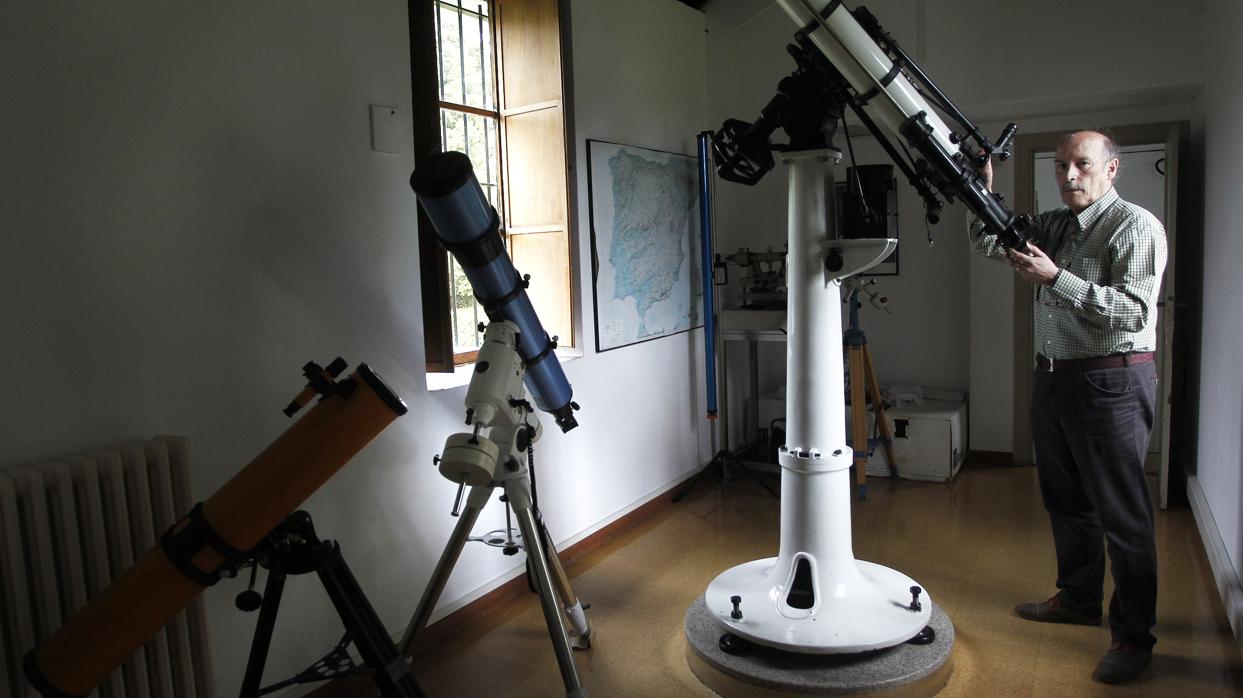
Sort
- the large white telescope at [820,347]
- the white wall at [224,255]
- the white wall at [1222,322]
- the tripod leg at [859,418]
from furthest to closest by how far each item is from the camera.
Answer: the tripod leg at [859,418], the white wall at [1222,322], the large white telescope at [820,347], the white wall at [224,255]

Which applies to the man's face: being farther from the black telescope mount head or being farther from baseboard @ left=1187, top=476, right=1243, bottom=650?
baseboard @ left=1187, top=476, right=1243, bottom=650

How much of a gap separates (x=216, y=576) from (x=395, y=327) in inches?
47.9

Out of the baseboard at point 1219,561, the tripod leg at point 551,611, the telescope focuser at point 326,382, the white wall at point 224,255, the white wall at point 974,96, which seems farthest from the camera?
the white wall at point 974,96

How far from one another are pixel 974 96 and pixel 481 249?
324 centimetres

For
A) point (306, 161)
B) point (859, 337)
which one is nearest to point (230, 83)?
point (306, 161)

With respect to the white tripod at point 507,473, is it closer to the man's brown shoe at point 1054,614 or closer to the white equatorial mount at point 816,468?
the white equatorial mount at point 816,468

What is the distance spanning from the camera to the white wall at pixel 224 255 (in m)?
1.87

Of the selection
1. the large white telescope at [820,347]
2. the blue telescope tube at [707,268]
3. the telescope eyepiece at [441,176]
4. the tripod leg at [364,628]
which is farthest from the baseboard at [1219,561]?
the telescope eyepiece at [441,176]

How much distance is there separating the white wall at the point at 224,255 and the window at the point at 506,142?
382 millimetres

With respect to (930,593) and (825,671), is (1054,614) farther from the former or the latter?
(825,671)

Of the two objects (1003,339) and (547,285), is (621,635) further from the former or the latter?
(1003,339)

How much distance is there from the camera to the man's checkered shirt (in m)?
2.46

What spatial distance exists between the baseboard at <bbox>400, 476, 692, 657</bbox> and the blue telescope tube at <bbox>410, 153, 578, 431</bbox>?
2.97ft

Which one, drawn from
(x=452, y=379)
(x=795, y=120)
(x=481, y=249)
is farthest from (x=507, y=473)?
(x=795, y=120)
